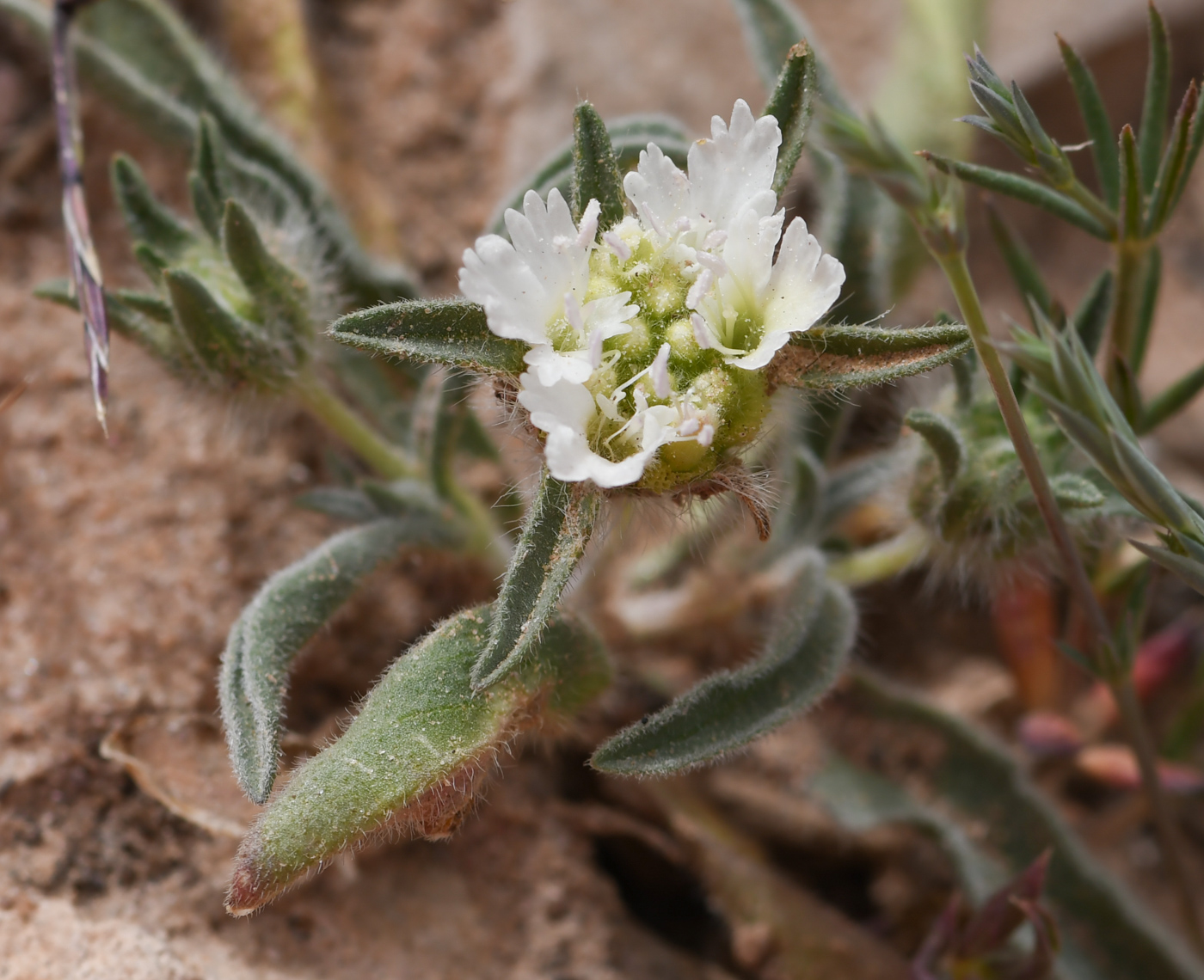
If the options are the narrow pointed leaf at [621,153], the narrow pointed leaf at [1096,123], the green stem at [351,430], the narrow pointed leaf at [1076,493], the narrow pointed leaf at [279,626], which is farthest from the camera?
the green stem at [351,430]

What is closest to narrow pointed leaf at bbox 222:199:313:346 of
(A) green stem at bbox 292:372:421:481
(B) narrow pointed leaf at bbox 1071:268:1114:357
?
(A) green stem at bbox 292:372:421:481

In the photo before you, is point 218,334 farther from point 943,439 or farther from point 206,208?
point 943,439

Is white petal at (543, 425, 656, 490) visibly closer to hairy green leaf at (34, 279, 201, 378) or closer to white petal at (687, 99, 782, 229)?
white petal at (687, 99, 782, 229)

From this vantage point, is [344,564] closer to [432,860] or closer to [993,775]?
[432,860]

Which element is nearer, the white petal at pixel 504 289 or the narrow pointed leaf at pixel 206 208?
the white petal at pixel 504 289

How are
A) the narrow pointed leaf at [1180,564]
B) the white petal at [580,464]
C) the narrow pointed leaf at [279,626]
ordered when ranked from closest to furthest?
the white petal at [580,464]
the narrow pointed leaf at [1180,564]
the narrow pointed leaf at [279,626]

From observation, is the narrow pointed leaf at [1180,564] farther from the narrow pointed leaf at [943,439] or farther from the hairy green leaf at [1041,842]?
the hairy green leaf at [1041,842]

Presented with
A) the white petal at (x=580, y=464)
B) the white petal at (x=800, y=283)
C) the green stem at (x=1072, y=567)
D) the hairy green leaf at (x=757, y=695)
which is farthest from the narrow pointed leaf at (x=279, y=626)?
the green stem at (x=1072, y=567)

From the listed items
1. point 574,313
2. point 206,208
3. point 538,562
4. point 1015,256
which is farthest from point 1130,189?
point 206,208
